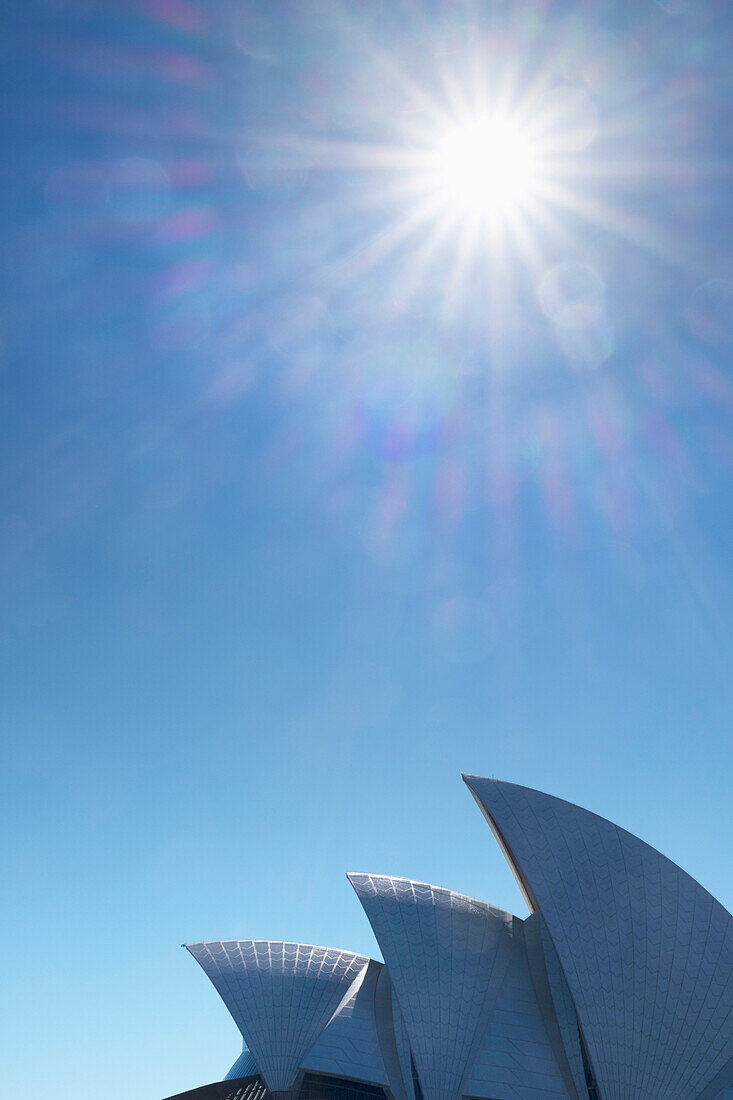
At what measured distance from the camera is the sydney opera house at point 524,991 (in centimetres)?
2603

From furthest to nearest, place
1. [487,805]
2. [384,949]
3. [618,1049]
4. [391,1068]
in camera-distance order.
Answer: [487,805]
[384,949]
[391,1068]
[618,1049]

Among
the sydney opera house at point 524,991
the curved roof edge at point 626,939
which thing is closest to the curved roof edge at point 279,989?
the sydney opera house at point 524,991

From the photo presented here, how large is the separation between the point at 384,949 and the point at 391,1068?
165 inches

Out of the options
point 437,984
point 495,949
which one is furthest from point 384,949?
point 495,949

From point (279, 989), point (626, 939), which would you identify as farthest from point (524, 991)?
point (279, 989)

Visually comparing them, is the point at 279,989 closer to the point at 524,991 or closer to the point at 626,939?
the point at 524,991

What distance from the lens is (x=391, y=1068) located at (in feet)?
90.3

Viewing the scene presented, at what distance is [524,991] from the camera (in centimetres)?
2953

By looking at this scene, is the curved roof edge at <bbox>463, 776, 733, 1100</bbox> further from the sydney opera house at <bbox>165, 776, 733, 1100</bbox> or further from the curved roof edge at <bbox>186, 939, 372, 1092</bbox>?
the curved roof edge at <bbox>186, 939, 372, 1092</bbox>

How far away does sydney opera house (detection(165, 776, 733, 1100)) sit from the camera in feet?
85.4

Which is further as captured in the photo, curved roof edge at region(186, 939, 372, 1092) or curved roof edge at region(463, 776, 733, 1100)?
curved roof edge at region(186, 939, 372, 1092)

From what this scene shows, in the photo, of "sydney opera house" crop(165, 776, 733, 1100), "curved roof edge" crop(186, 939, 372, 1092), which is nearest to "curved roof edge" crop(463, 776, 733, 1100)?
"sydney opera house" crop(165, 776, 733, 1100)

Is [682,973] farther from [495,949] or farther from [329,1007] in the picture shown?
[329,1007]

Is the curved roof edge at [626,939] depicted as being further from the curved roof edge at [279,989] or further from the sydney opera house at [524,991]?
the curved roof edge at [279,989]
